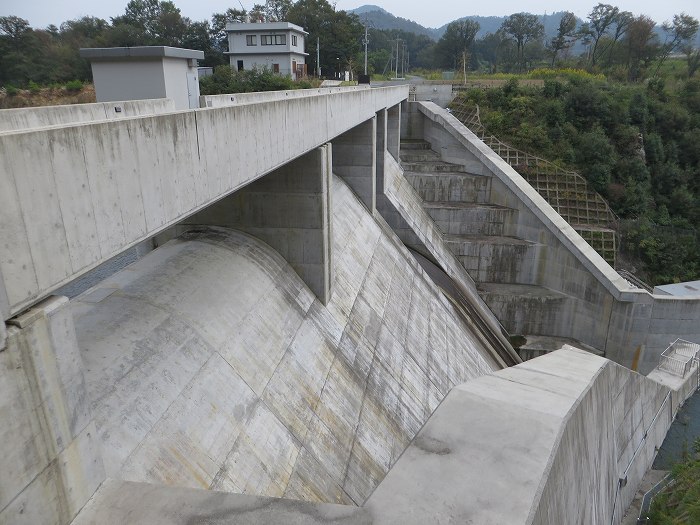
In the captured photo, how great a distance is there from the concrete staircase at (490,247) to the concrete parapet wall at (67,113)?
13925mm

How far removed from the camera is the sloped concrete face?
5.30 metres

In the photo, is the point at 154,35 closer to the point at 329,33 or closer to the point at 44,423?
the point at 329,33

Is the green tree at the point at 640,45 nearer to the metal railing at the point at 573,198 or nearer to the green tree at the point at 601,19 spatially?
the green tree at the point at 601,19

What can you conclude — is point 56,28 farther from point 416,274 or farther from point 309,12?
point 416,274

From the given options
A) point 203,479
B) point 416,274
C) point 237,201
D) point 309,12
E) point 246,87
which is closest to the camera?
point 203,479

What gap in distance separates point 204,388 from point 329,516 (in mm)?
3321

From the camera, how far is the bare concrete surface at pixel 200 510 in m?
3.09

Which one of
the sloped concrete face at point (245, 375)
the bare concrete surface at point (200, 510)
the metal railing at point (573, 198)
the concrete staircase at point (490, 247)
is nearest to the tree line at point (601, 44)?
the metal railing at point (573, 198)

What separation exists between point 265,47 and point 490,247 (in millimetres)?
32420

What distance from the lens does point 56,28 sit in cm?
5653

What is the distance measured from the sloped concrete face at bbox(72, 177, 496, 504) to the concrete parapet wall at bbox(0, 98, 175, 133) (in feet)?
7.11

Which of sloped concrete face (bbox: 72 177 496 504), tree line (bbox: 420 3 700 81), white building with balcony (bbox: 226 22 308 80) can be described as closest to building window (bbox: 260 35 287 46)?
white building with balcony (bbox: 226 22 308 80)

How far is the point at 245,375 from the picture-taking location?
6.80 m

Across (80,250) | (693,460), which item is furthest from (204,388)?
(693,460)
